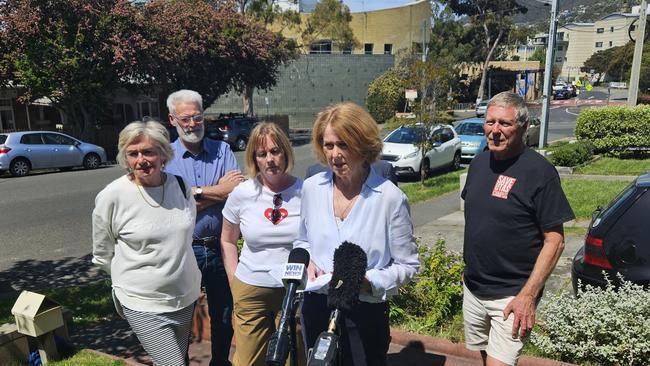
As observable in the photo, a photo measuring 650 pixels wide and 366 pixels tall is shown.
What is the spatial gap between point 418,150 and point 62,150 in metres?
12.0

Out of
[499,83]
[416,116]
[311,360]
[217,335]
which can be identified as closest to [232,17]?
[416,116]

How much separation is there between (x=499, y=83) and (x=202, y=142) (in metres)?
58.8

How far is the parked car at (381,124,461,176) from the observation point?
13.8 m

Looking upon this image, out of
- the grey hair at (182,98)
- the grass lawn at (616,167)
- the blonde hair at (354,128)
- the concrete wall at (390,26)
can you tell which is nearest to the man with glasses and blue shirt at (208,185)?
the grey hair at (182,98)

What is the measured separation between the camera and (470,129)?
18812 millimetres

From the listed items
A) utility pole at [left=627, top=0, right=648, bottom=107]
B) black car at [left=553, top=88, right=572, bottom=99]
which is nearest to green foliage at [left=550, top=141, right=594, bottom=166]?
utility pole at [left=627, top=0, right=648, bottom=107]

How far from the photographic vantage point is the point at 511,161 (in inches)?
106

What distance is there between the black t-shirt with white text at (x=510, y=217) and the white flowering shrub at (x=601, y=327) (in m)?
1.29

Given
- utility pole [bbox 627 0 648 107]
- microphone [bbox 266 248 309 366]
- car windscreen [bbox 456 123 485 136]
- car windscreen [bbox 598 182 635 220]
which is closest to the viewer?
microphone [bbox 266 248 309 366]

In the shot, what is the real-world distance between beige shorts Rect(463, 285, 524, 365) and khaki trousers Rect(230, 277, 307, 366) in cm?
103

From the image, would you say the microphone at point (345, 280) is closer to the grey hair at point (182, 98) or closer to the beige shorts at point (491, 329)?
the beige shorts at point (491, 329)

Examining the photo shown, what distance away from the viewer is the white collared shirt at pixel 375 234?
2295mm

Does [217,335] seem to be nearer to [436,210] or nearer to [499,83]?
[436,210]

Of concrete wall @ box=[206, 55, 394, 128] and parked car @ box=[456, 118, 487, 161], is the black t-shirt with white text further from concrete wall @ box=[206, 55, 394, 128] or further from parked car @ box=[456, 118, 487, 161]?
concrete wall @ box=[206, 55, 394, 128]
